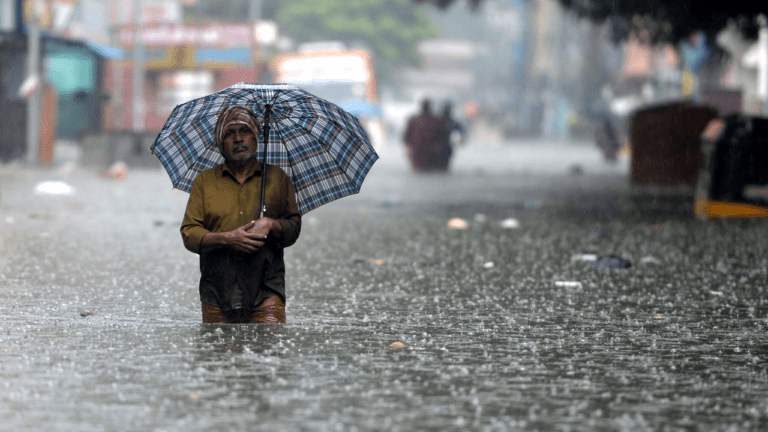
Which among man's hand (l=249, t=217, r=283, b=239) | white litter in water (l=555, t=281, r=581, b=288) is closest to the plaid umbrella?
man's hand (l=249, t=217, r=283, b=239)

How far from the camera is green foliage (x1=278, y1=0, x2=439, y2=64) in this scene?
250 feet

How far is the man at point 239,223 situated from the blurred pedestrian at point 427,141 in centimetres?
2242

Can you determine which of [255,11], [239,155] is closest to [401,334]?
[239,155]

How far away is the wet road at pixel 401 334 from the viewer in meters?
5.06

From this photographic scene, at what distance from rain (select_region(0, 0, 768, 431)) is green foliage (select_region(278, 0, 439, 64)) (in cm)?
5892

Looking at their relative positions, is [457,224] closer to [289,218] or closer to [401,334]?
[401,334]

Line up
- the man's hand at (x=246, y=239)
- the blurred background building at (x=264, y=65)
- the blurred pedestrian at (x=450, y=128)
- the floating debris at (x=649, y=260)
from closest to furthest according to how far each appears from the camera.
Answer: the man's hand at (x=246, y=239) → the floating debris at (x=649, y=260) → the blurred background building at (x=264, y=65) → the blurred pedestrian at (x=450, y=128)

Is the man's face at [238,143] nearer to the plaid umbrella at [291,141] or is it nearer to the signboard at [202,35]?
the plaid umbrella at [291,141]

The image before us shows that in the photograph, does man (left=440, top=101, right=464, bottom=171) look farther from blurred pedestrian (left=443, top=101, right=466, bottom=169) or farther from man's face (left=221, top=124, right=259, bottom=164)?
man's face (left=221, top=124, right=259, bottom=164)

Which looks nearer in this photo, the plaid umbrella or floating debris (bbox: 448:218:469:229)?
the plaid umbrella

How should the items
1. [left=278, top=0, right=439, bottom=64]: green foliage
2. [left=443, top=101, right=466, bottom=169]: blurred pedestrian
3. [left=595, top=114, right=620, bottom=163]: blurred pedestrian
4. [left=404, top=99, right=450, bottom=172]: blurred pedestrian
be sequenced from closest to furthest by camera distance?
1. [left=404, top=99, right=450, bottom=172]: blurred pedestrian
2. [left=443, top=101, right=466, bottom=169]: blurred pedestrian
3. [left=595, top=114, right=620, bottom=163]: blurred pedestrian
4. [left=278, top=0, right=439, bottom=64]: green foliage

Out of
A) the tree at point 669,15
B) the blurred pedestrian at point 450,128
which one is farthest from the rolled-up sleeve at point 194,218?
the blurred pedestrian at point 450,128

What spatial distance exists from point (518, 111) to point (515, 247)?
306 ft

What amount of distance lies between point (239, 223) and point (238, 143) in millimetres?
375
